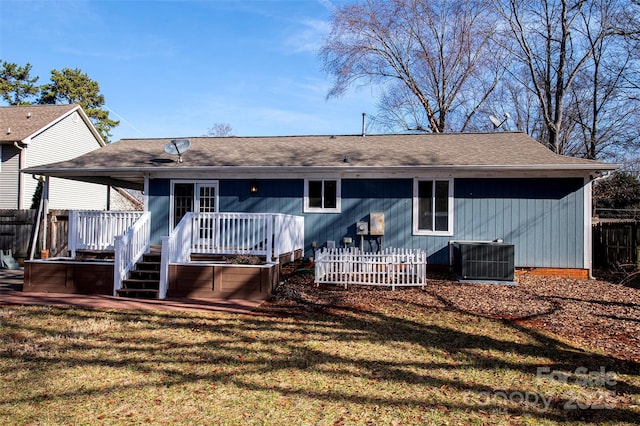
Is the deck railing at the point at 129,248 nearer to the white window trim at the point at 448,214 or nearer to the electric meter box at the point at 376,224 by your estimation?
the electric meter box at the point at 376,224

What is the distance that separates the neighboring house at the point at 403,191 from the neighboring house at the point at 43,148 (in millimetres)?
4918

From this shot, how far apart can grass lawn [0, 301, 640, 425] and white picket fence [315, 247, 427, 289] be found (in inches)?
88.7

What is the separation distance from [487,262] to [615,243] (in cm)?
646

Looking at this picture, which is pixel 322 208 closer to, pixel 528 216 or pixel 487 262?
pixel 487 262

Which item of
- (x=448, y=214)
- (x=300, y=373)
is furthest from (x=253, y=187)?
(x=300, y=373)

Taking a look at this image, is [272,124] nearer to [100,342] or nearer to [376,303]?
[376,303]

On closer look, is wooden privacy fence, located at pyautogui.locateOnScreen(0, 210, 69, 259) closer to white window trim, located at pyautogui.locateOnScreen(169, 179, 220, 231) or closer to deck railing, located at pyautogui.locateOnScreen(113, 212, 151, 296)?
white window trim, located at pyautogui.locateOnScreen(169, 179, 220, 231)

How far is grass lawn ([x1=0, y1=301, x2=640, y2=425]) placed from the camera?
345 cm

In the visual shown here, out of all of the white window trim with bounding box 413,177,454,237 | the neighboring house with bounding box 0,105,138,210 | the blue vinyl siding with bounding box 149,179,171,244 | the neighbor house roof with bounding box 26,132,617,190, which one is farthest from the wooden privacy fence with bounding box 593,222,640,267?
the neighboring house with bounding box 0,105,138,210

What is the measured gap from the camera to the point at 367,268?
343 inches

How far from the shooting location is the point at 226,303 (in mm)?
7500

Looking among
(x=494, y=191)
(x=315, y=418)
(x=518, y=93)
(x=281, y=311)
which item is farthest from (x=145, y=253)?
(x=518, y=93)

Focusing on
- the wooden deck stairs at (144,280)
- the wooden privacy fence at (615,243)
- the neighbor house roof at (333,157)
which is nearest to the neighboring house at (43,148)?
the neighbor house roof at (333,157)

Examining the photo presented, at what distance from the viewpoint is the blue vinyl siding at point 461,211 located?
34.3ft
